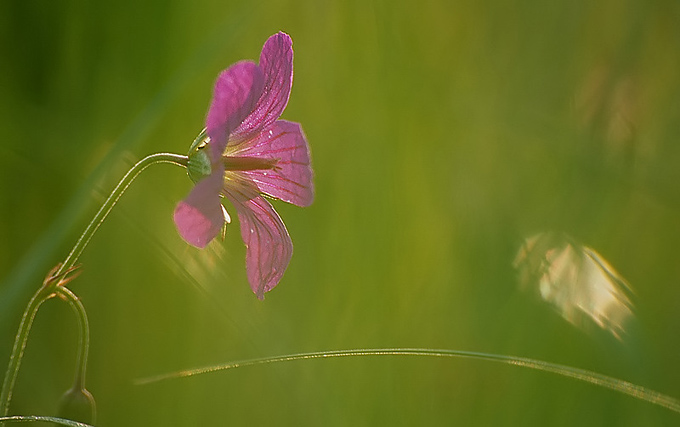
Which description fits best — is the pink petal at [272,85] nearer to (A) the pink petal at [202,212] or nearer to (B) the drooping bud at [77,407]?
(A) the pink petal at [202,212]

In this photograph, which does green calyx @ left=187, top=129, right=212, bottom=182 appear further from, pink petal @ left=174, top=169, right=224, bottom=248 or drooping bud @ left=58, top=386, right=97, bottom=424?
drooping bud @ left=58, top=386, right=97, bottom=424

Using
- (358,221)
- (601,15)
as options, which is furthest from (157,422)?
(601,15)

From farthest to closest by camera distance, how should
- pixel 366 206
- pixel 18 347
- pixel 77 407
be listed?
1. pixel 366 206
2. pixel 77 407
3. pixel 18 347

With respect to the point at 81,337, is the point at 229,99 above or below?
above

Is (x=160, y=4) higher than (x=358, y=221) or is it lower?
higher

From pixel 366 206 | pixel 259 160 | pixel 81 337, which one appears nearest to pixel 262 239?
pixel 259 160

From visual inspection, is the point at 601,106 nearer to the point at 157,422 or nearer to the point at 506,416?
Result: the point at 506,416

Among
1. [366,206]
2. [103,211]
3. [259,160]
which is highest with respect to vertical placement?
[366,206]

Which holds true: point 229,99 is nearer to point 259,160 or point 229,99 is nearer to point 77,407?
point 259,160
